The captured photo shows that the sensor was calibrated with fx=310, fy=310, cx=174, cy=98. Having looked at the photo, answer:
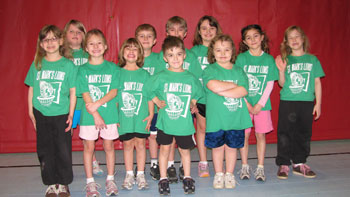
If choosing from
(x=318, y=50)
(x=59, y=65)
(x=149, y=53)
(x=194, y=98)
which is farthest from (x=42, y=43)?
(x=318, y=50)

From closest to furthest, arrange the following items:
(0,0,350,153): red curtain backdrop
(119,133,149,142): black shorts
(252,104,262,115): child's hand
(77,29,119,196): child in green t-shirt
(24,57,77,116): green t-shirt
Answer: (24,57,77,116): green t-shirt < (77,29,119,196): child in green t-shirt < (119,133,149,142): black shorts < (252,104,262,115): child's hand < (0,0,350,153): red curtain backdrop

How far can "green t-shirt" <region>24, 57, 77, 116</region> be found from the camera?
266cm

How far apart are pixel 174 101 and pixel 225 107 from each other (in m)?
0.48

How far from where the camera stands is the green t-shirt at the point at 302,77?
3207mm

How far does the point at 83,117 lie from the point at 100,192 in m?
0.72

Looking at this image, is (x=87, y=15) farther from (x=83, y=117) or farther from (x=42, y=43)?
(x=83, y=117)

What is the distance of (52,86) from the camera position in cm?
266

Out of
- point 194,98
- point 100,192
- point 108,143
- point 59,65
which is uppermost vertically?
point 59,65

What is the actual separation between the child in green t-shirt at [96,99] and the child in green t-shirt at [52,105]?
0.12 meters

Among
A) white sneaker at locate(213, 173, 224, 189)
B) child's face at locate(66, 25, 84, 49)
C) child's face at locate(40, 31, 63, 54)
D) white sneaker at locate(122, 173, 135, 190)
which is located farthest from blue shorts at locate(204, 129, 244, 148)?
child's face at locate(66, 25, 84, 49)

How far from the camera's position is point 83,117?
2.81m

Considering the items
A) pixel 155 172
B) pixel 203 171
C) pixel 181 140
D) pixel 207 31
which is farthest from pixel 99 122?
pixel 207 31

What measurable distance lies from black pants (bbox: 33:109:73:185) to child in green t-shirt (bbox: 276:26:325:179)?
2100 millimetres

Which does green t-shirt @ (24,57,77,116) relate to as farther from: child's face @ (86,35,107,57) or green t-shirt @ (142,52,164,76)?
green t-shirt @ (142,52,164,76)
